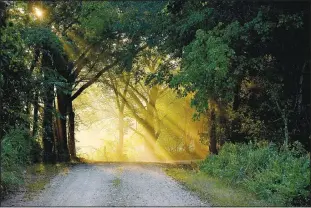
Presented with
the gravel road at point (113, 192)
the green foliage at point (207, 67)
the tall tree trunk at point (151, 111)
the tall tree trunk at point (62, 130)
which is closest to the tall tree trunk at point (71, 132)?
the tall tree trunk at point (62, 130)

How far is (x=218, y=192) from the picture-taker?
1357cm

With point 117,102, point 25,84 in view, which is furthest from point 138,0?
point 117,102

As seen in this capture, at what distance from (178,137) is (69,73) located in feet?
78.5

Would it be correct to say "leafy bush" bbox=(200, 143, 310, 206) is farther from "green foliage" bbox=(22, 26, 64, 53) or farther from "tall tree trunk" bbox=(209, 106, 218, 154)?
"green foliage" bbox=(22, 26, 64, 53)

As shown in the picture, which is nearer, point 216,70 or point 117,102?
point 216,70

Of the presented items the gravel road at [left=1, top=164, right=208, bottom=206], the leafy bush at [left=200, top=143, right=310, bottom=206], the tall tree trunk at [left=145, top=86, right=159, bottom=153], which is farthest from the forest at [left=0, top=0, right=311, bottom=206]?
the tall tree trunk at [left=145, top=86, right=159, bottom=153]

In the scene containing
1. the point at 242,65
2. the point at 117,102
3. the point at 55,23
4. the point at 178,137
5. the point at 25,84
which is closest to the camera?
the point at 25,84

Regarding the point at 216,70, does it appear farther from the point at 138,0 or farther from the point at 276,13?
the point at 138,0

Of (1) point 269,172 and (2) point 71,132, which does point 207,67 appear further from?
(2) point 71,132

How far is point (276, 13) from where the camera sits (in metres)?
17.7

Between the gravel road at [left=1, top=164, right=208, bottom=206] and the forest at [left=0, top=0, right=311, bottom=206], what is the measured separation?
1.27 m

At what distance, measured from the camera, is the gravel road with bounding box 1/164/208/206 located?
38.9ft

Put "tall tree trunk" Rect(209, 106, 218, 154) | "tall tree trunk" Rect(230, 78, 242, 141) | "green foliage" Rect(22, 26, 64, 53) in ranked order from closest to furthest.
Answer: "green foliage" Rect(22, 26, 64, 53)
"tall tree trunk" Rect(230, 78, 242, 141)
"tall tree trunk" Rect(209, 106, 218, 154)

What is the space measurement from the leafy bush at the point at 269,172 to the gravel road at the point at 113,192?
216 centimetres
